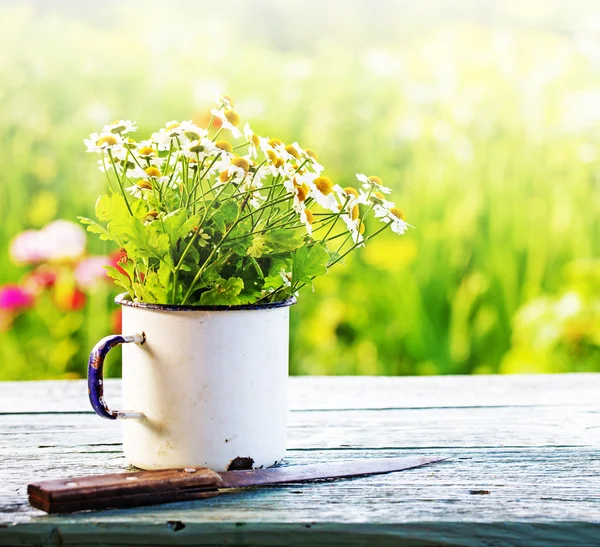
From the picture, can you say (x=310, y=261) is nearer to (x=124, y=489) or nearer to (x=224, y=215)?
(x=224, y=215)

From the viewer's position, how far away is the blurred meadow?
218 cm

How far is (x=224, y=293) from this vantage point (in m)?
0.76

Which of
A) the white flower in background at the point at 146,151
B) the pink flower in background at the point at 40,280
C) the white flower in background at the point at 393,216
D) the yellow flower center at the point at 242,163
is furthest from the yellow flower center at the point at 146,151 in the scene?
the pink flower in background at the point at 40,280

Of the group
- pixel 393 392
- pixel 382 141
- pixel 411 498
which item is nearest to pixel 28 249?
pixel 382 141

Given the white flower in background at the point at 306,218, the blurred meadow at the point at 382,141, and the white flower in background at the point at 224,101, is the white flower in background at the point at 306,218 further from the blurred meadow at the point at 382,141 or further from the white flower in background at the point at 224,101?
the blurred meadow at the point at 382,141

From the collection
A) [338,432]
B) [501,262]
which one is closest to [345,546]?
[338,432]

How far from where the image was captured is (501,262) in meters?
2.21

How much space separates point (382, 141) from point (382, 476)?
65.3 inches

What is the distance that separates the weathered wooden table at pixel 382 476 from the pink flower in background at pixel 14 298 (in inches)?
36.0

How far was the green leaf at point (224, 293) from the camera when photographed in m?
0.75

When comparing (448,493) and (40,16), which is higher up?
(40,16)

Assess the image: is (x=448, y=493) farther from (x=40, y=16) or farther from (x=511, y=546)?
(x=40, y=16)

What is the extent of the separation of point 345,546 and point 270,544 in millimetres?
59

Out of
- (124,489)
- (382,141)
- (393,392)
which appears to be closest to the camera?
(124,489)
